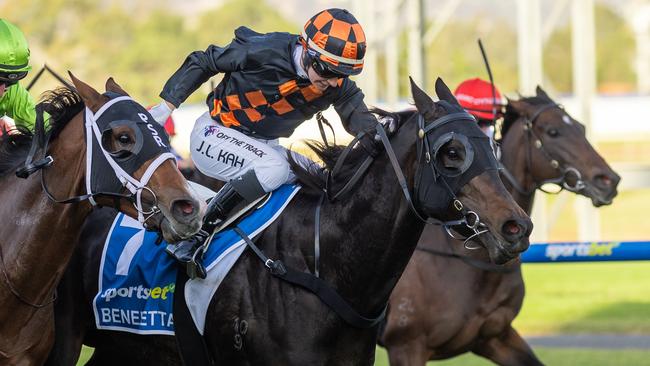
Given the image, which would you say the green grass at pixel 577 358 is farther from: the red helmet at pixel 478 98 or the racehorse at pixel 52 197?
the racehorse at pixel 52 197

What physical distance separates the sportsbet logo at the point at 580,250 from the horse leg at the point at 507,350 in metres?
1.32

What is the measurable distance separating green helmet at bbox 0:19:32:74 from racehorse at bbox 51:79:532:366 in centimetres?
128

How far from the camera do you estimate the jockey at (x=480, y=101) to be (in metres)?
7.34

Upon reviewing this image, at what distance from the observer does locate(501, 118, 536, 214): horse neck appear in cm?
698

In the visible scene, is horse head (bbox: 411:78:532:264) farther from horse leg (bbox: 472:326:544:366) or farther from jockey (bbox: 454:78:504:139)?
jockey (bbox: 454:78:504:139)

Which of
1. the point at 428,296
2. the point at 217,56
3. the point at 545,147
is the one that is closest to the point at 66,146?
the point at 217,56

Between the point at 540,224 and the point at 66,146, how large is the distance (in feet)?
36.4

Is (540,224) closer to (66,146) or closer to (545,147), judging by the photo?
(545,147)

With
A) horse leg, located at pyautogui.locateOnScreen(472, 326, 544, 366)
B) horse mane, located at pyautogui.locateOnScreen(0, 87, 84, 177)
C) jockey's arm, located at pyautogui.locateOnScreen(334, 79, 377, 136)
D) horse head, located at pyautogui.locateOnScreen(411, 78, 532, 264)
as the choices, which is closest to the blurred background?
jockey's arm, located at pyautogui.locateOnScreen(334, 79, 377, 136)

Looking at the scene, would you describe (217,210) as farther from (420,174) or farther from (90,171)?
(420,174)

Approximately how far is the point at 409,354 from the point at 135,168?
2.59m

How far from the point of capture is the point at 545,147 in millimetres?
7004

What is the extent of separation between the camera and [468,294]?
6.52 meters

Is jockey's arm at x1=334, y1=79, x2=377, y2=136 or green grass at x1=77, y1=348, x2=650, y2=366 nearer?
jockey's arm at x1=334, y1=79, x2=377, y2=136
